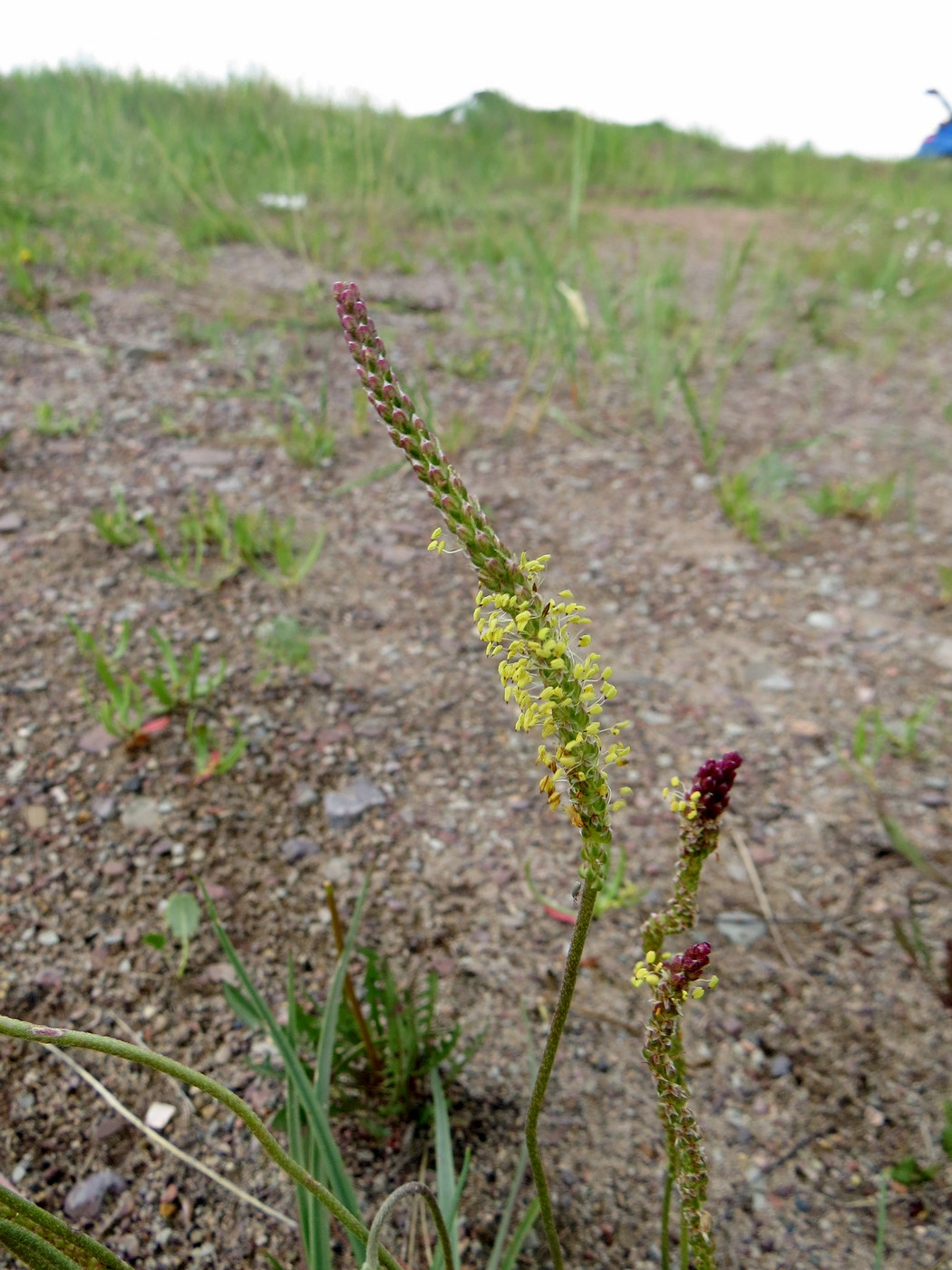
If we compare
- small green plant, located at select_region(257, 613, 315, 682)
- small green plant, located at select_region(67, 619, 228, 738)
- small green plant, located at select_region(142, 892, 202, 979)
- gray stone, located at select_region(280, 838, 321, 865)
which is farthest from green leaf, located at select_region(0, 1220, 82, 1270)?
small green plant, located at select_region(257, 613, 315, 682)

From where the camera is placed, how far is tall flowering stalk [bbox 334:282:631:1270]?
697 millimetres

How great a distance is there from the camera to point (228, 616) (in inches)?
98.3

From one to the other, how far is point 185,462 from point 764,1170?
2.55 m

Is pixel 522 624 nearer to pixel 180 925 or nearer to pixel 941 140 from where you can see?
pixel 941 140

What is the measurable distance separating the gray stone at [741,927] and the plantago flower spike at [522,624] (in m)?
1.15

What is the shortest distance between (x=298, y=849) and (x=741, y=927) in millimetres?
898

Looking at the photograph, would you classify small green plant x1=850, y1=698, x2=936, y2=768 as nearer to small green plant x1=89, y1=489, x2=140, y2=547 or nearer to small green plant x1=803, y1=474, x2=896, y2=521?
small green plant x1=803, y1=474, x2=896, y2=521

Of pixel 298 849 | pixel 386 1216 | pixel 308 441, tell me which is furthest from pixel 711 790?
pixel 308 441

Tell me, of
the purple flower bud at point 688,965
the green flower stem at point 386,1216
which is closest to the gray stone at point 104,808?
the green flower stem at point 386,1216

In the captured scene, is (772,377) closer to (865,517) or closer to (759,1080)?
(865,517)

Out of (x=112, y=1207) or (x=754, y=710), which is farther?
(x=754, y=710)

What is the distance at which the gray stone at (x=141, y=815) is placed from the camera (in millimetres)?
1916

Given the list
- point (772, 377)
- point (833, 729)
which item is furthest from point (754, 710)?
point (772, 377)

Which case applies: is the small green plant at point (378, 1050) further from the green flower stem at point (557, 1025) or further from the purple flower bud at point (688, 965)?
the purple flower bud at point (688, 965)
